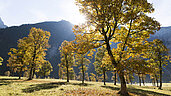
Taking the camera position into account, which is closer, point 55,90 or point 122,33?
point 122,33

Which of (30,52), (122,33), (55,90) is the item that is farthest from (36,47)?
(122,33)

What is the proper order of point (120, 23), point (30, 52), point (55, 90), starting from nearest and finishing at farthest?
1. point (120, 23)
2. point (55, 90)
3. point (30, 52)

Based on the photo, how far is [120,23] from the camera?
11.5m

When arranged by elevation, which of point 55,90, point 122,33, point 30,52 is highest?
point 122,33

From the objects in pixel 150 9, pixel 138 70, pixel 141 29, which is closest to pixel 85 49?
pixel 138 70

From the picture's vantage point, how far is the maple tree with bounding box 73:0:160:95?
10.2 m

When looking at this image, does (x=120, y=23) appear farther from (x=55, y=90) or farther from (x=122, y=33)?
(x=55, y=90)

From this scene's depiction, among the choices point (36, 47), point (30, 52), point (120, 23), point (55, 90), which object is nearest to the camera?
point (120, 23)

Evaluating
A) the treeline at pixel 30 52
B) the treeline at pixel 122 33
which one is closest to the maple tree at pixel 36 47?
the treeline at pixel 30 52

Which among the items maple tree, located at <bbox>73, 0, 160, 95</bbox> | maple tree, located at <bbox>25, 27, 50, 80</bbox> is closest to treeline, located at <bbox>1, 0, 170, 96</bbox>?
maple tree, located at <bbox>73, 0, 160, 95</bbox>

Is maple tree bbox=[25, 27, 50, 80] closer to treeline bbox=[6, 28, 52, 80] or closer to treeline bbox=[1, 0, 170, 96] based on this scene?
treeline bbox=[6, 28, 52, 80]

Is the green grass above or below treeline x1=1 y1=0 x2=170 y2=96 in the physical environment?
below

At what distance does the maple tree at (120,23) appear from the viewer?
1022 centimetres

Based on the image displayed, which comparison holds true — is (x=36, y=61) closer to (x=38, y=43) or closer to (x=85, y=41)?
(x=38, y=43)
